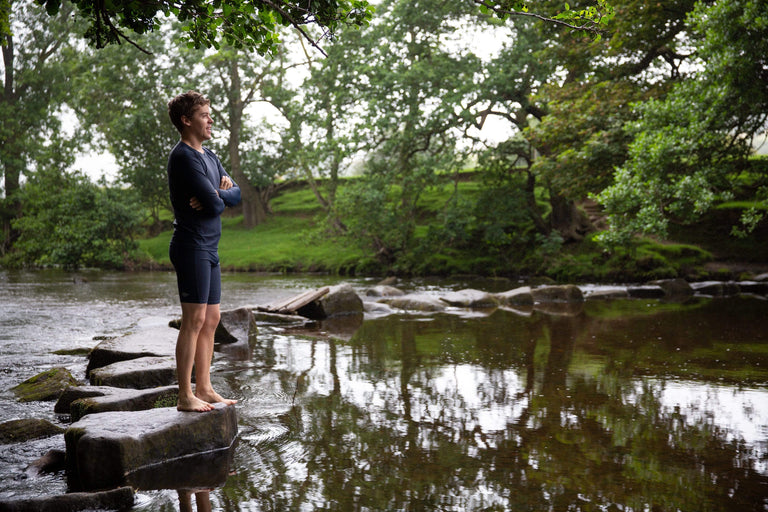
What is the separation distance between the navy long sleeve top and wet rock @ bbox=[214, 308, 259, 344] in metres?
4.70

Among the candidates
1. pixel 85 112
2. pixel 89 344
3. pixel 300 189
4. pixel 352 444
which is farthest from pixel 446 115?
pixel 300 189

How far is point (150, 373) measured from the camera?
5.78m

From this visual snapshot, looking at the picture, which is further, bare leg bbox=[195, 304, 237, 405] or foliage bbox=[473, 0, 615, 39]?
foliage bbox=[473, 0, 615, 39]

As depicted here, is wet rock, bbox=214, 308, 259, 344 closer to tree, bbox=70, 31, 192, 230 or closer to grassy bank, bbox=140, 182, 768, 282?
grassy bank, bbox=140, 182, 768, 282

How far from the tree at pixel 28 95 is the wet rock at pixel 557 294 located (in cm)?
2943

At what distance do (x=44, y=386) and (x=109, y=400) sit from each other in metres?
1.55

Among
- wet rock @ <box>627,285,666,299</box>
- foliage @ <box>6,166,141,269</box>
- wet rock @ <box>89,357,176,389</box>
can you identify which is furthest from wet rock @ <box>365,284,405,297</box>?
foliage @ <box>6,166,141,269</box>

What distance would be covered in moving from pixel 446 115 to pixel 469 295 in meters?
8.84

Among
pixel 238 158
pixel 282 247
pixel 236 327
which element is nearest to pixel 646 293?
pixel 236 327

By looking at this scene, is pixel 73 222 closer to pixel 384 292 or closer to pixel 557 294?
pixel 384 292

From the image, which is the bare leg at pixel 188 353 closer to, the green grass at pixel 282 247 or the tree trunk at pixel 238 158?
the green grass at pixel 282 247

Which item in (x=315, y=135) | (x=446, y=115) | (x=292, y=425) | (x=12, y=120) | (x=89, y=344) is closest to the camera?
(x=292, y=425)

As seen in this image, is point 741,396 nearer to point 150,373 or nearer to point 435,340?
point 435,340

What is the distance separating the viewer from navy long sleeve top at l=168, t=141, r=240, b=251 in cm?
420
